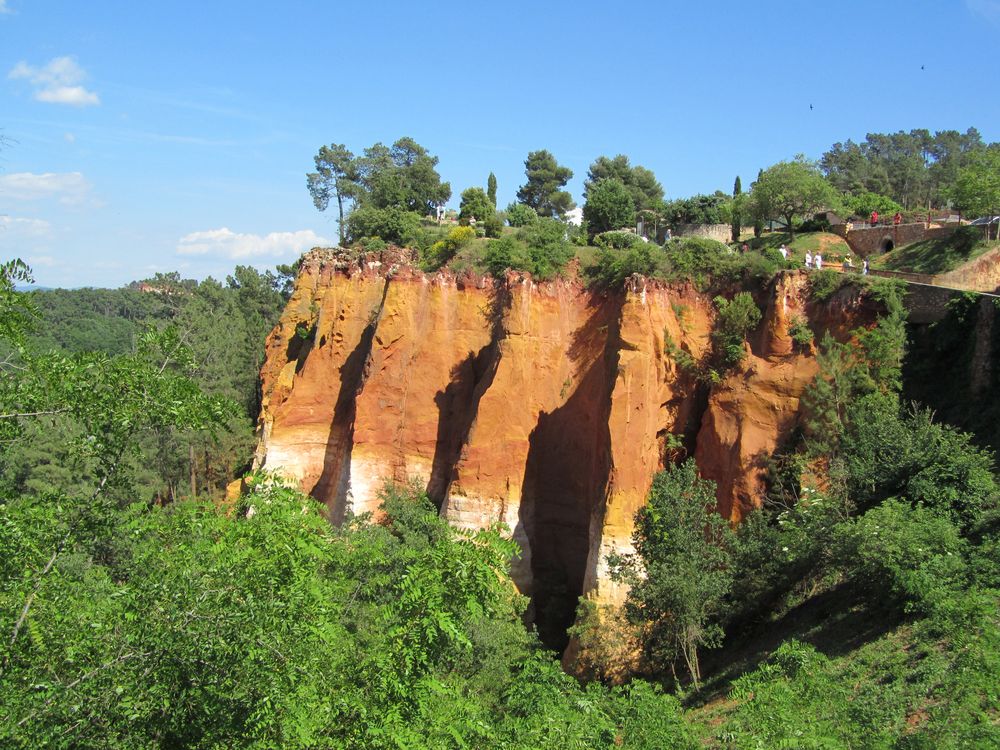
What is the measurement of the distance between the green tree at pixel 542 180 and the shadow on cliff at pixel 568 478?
120 ft

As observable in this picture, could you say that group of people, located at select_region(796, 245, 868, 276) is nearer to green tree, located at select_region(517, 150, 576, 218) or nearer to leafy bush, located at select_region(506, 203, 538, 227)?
leafy bush, located at select_region(506, 203, 538, 227)

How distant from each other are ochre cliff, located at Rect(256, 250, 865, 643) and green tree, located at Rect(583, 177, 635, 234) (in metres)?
16.9

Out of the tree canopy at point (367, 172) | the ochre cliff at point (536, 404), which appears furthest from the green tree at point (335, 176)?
the ochre cliff at point (536, 404)

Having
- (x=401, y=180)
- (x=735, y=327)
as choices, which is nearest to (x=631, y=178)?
(x=401, y=180)

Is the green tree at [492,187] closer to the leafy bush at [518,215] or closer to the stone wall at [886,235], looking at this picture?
the leafy bush at [518,215]

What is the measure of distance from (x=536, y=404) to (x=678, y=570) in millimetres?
7592

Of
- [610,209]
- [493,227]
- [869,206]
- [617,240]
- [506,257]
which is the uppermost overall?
[610,209]

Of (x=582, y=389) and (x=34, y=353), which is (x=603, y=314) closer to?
(x=582, y=389)

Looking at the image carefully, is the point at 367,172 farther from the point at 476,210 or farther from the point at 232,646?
the point at 232,646

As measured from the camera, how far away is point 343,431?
87.5 feet

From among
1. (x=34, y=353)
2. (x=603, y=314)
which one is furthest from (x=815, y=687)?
(x=603, y=314)

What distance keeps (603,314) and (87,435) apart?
654 inches

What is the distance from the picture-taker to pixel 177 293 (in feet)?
221

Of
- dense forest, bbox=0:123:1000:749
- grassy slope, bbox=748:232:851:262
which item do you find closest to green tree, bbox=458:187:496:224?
dense forest, bbox=0:123:1000:749
